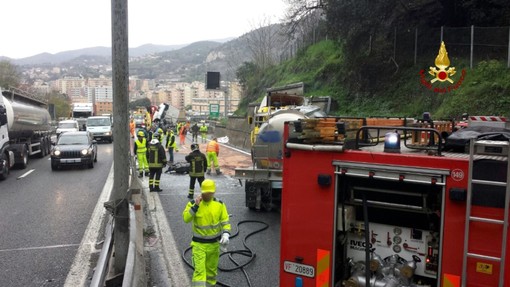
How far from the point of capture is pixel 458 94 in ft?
58.2

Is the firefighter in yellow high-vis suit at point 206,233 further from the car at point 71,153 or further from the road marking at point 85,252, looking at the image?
the car at point 71,153

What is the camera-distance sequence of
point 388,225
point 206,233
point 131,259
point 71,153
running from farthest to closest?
point 71,153 → point 206,233 → point 131,259 → point 388,225

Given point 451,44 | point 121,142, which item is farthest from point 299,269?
point 451,44

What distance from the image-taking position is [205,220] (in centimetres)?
579

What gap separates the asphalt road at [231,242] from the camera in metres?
6.47

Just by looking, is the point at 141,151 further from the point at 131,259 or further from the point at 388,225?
the point at 388,225

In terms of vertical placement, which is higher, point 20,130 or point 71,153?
point 20,130

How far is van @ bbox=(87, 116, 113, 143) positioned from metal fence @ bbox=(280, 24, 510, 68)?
1981cm

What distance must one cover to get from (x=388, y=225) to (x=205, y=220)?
2367mm

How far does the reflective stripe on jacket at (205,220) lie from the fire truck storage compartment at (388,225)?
183 cm

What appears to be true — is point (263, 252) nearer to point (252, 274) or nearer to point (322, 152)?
point (252, 274)

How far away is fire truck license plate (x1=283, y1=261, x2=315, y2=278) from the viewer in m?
4.44

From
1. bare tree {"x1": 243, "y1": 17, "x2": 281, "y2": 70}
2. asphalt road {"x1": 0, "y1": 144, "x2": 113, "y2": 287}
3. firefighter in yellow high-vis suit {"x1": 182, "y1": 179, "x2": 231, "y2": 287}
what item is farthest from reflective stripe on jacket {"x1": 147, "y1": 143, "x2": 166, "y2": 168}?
bare tree {"x1": 243, "y1": 17, "x2": 281, "y2": 70}

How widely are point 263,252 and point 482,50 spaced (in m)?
16.1
